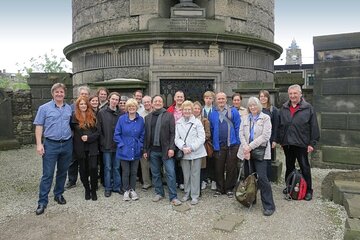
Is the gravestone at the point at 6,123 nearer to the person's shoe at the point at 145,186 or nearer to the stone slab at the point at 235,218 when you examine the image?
the person's shoe at the point at 145,186

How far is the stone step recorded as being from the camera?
4.55 m

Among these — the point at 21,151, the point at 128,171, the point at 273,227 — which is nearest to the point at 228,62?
the point at 128,171

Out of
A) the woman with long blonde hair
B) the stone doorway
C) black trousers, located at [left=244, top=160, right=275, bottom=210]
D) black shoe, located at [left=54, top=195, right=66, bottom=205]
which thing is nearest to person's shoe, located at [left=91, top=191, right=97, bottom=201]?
the woman with long blonde hair

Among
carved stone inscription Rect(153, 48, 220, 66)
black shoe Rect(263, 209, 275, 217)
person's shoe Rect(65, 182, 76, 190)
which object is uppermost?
carved stone inscription Rect(153, 48, 220, 66)

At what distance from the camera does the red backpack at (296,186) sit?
194 inches

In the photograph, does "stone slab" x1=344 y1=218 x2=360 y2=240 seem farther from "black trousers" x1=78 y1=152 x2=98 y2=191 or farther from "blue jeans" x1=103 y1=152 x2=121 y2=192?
"black trousers" x1=78 y1=152 x2=98 y2=191

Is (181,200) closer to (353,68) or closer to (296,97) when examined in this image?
(296,97)

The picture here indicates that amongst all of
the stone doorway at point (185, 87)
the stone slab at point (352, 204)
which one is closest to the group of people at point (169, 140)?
the stone slab at point (352, 204)

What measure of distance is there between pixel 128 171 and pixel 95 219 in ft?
3.53

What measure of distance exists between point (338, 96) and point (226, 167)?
281 centimetres

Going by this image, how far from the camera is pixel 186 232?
12.9 ft

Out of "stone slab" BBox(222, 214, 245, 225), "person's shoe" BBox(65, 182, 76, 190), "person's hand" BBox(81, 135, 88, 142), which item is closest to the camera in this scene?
"stone slab" BBox(222, 214, 245, 225)

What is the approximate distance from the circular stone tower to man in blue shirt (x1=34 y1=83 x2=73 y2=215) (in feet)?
11.4

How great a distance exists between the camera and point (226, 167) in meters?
5.36
